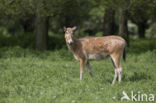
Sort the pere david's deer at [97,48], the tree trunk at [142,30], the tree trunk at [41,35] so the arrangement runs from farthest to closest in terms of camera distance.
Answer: the tree trunk at [142,30] < the tree trunk at [41,35] < the pere david's deer at [97,48]

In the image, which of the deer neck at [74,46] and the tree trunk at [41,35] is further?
the tree trunk at [41,35]

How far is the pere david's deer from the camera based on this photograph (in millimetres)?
11875

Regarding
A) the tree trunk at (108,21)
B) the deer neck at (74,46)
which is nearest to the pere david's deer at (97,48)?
the deer neck at (74,46)

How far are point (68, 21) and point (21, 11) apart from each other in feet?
57.1

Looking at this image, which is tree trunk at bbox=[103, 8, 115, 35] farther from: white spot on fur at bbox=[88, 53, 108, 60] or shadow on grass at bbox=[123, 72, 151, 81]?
white spot on fur at bbox=[88, 53, 108, 60]

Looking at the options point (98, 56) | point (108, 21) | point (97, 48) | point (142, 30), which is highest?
point (97, 48)

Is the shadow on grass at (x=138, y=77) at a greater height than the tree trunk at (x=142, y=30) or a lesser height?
greater

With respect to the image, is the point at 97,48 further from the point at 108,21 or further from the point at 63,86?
the point at 108,21

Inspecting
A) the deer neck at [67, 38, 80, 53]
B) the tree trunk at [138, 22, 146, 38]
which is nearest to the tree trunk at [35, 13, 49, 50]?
the deer neck at [67, 38, 80, 53]

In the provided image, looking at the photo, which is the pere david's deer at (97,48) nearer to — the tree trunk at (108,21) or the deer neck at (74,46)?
the deer neck at (74,46)

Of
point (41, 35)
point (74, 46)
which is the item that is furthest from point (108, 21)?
point (74, 46)

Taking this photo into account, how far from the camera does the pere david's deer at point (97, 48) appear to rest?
11.9 metres

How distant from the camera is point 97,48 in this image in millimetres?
12141

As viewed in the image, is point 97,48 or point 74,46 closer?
point 97,48
